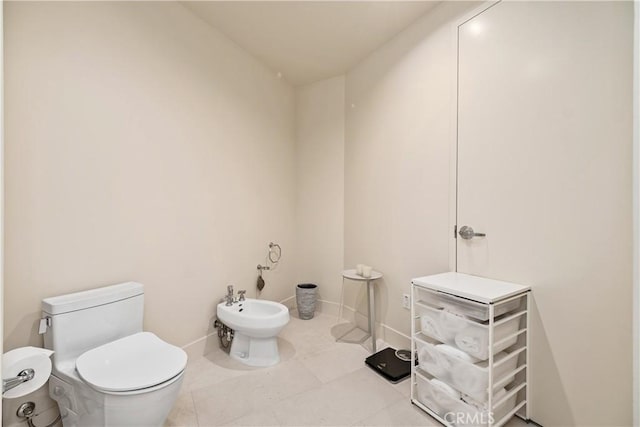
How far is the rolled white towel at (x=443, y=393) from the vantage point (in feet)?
4.95

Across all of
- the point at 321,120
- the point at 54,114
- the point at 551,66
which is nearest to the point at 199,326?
the point at 54,114

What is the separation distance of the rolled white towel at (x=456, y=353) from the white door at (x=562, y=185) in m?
0.39

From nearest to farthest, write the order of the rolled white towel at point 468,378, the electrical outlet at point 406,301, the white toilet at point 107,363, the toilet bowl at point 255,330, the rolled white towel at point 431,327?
the white toilet at point 107,363, the rolled white towel at point 468,378, the rolled white towel at point 431,327, the toilet bowl at point 255,330, the electrical outlet at point 406,301

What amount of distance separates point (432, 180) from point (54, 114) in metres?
2.29

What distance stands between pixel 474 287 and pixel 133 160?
7.10 feet

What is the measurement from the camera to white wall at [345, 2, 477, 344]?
203cm

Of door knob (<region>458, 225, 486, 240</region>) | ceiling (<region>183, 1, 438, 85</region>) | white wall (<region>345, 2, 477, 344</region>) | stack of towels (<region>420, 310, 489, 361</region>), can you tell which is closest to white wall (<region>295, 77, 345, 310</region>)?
white wall (<region>345, 2, 477, 344</region>)

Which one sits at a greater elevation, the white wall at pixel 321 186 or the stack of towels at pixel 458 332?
the white wall at pixel 321 186

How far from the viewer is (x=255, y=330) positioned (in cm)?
205

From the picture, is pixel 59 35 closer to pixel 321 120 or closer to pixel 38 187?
pixel 38 187

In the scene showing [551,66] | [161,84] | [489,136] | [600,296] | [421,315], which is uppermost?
[161,84]

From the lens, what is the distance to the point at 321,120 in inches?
124

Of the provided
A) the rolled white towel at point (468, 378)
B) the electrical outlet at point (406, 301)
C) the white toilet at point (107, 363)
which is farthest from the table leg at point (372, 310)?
the white toilet at point (107, 363)

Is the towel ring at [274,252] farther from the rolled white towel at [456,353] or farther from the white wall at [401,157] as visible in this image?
the rolled white towel at [456,353]
